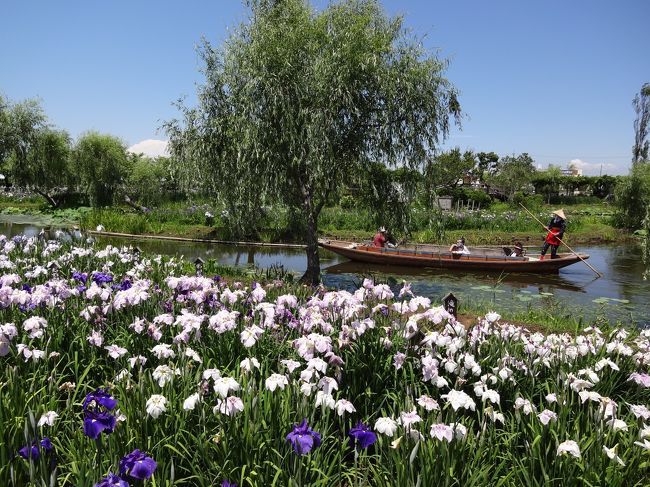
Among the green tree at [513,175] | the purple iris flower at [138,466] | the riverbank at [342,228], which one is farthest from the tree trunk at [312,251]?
the green tree at [513,175]

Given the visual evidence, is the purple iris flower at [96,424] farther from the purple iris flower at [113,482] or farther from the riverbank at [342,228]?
the riverbank at [342,228]

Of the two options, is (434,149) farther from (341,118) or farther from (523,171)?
(523,171)

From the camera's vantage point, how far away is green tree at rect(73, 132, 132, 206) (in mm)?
32594

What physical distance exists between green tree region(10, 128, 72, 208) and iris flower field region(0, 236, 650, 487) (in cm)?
3431

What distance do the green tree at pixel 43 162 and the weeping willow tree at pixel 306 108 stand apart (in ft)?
87.9

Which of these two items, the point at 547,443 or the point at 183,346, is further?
the point at 183,346

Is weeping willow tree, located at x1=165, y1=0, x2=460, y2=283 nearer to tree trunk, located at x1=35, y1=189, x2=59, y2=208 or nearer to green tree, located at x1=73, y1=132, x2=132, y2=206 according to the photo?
green tree, located at x1=73, y1=132, x2=132, y2=206

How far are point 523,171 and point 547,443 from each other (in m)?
53.1

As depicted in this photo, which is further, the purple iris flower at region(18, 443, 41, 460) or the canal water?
the canal water

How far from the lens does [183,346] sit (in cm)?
379

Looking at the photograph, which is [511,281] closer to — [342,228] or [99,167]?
[342,228]

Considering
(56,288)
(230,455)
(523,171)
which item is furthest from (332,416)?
(523,171)

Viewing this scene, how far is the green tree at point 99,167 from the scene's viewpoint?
32.6m

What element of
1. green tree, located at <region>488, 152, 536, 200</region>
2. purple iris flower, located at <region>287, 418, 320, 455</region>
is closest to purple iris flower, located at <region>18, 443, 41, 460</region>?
purple iris flower, located at <region>287, 418, 320, 455</region>
